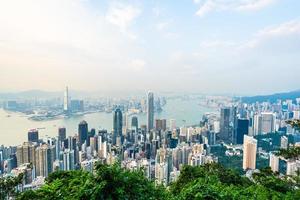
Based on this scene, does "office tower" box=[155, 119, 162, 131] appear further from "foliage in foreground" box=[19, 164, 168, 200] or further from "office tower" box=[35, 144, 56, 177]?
"foliage in foreground" box=[19, 164, 168, 200]

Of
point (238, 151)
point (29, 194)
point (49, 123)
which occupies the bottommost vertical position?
point (238, 151)

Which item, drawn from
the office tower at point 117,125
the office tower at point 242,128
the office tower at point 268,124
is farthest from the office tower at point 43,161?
the office tower at point 268,124

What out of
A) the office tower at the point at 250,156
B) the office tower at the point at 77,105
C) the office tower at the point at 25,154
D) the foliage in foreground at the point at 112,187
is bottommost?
the office tower at the point at 250,156

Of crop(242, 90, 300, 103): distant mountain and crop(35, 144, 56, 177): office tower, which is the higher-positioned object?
crop(242, 90, 300, 103): distant mountain

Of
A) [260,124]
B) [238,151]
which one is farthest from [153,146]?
[260,124]

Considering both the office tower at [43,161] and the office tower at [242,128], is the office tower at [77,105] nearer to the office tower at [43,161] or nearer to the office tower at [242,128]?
the office tower at [43,161]

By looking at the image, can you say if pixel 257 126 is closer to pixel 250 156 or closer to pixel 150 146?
pixel 250 156

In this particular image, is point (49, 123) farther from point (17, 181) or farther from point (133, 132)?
point (17, 181)

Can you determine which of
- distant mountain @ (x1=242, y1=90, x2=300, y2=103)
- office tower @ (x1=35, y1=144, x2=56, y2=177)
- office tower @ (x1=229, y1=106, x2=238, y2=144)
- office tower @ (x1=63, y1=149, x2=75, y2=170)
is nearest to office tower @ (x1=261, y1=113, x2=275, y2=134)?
office tower @ (x1=229, y1=106, x2=238, y2=144)
